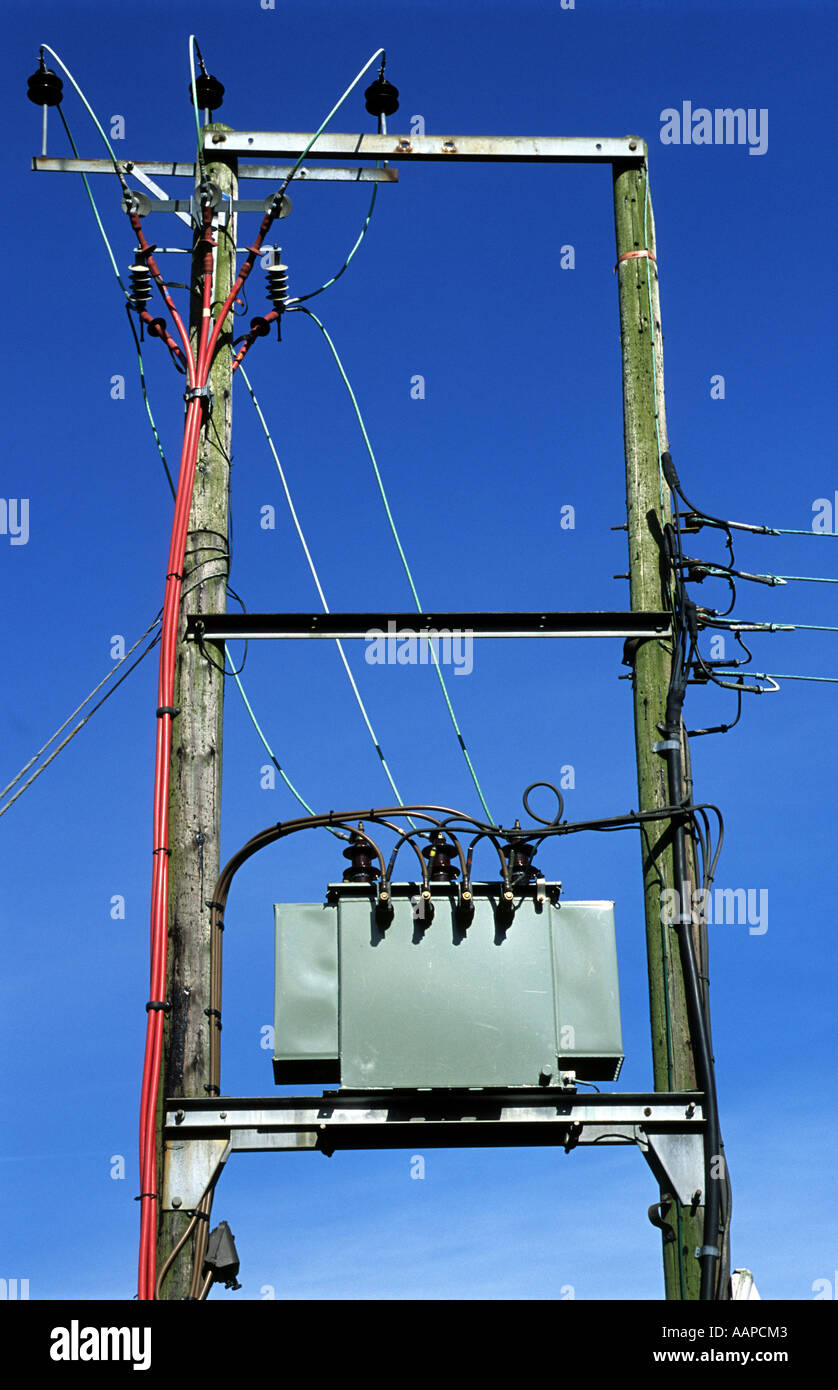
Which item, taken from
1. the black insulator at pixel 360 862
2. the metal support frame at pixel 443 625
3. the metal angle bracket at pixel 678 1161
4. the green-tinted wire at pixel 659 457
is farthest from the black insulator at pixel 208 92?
the metal angle bracket at pixel 678 1161

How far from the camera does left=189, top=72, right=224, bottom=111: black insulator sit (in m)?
8.88

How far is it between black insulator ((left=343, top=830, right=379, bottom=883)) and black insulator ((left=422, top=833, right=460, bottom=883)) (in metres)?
0.24

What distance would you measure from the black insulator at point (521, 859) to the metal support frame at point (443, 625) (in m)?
1.12

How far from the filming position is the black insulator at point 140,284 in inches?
325

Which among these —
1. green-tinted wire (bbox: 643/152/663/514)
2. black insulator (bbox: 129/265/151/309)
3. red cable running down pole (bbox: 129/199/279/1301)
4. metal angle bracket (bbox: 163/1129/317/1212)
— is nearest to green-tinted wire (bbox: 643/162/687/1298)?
green-tinted wire (bbox: 643/152/663/514)

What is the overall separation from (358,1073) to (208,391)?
3.39 m

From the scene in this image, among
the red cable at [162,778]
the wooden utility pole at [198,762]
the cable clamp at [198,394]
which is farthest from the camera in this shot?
the cable clamp at [198,394]

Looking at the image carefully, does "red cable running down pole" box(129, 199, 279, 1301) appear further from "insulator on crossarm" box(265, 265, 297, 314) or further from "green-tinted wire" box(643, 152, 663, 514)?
"green-tinted wire" box(643, 152, 663, 514)

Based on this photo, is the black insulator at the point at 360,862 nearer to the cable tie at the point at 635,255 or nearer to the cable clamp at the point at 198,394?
the cable clamp at the point at 198,394

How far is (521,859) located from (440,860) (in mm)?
363

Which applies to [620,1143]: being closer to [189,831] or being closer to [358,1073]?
[358,1073]

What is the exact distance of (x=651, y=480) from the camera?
325 inches

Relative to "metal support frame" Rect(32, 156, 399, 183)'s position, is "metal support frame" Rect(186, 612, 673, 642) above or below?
below
